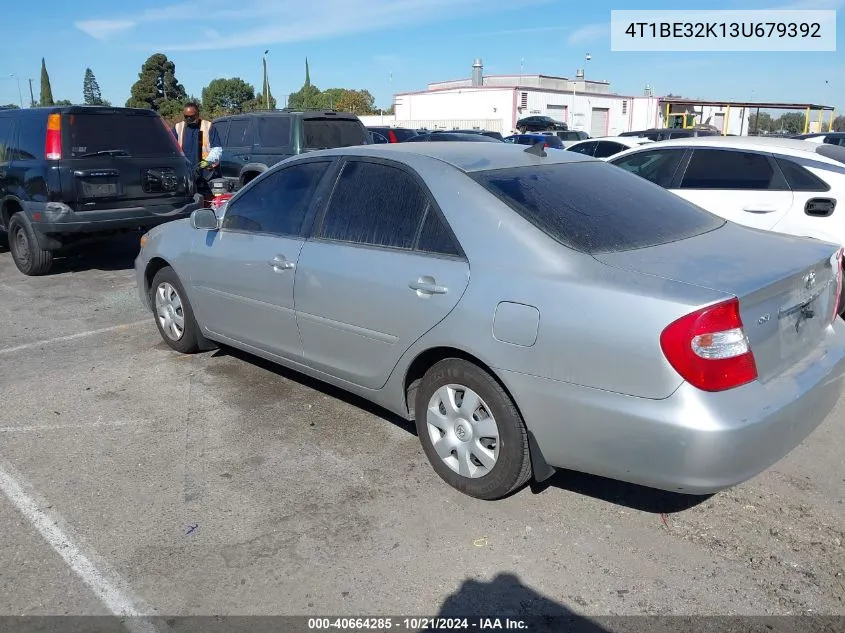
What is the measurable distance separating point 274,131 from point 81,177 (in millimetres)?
4520

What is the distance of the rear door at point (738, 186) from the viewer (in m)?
6.32

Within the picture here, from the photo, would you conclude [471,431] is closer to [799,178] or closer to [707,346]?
[707,346]

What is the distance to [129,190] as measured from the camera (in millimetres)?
8320

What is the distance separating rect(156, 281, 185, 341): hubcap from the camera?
541 cm

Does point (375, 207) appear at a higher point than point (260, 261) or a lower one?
higher

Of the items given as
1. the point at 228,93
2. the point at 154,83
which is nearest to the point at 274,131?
the point at 154,83

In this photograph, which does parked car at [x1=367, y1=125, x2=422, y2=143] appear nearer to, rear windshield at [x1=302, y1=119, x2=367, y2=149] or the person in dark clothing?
rear windshield at [x1=302, y1=119, x2=367, y2=149]

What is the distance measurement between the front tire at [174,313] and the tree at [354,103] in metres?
83.9

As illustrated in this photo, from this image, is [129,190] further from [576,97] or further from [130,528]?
[576,97]

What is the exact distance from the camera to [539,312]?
302 centimetres

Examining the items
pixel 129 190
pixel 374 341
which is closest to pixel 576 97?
pixel 129 190

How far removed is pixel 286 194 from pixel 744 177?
4.28m

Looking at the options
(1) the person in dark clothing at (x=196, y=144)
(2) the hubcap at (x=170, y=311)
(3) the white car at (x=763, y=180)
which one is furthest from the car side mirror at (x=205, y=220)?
(1) the person in dark clothing at (x=196, y=144)

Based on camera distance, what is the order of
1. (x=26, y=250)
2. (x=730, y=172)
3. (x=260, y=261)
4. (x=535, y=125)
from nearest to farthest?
1. (x=260, y=261)
2. (x=730, y=172)
3. (x=26, y=250)
4. (x=535, y=125)
